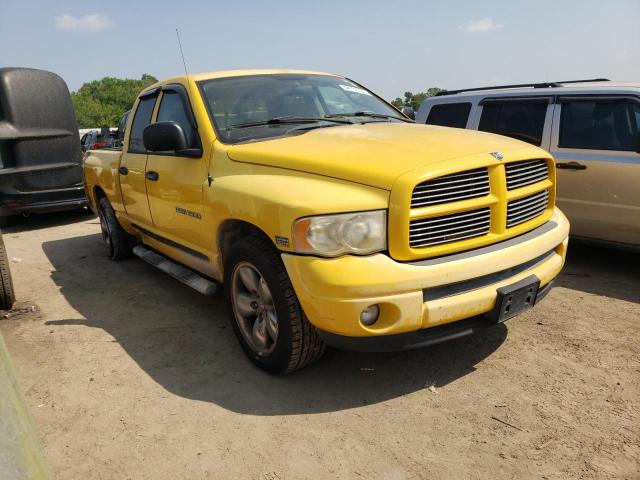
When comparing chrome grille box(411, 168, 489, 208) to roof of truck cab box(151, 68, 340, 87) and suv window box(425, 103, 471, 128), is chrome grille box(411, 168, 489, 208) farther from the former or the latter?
suv window box(425, 103, 471, 128)

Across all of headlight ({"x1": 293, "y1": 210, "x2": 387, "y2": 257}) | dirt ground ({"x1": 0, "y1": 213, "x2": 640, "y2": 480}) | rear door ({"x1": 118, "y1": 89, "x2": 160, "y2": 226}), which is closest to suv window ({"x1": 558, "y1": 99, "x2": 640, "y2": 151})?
dirt ground ({"x1": 0, "y1": 213, "x2": 640, "y2": 480})

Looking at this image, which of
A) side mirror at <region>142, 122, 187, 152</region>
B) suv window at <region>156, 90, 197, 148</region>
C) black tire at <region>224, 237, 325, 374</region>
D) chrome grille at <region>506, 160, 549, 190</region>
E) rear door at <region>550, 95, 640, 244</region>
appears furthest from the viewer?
rear door at <region>550, 95, 640, 244</region>

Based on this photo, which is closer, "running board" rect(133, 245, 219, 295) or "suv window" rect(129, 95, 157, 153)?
"running board" rect(133, 245, 219, 295)

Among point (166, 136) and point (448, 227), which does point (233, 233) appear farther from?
point (448, 227)

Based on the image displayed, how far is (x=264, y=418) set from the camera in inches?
107

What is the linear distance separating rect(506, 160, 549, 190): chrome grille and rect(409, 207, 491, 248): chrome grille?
0.98 ft

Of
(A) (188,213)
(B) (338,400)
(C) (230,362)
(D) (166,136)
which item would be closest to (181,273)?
(A) (188,213)

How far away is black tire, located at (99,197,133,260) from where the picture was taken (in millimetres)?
5773

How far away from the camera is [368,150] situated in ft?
9.27

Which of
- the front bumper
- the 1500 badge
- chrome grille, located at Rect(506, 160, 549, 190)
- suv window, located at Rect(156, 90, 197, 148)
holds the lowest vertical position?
the front bumper

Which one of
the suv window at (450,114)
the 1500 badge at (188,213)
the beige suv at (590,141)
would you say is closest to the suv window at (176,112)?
the 1500 badge at (188,213)

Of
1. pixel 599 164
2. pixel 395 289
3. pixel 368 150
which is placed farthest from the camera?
pixel 599 164

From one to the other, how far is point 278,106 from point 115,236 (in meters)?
3.06

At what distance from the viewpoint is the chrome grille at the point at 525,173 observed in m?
2.89
